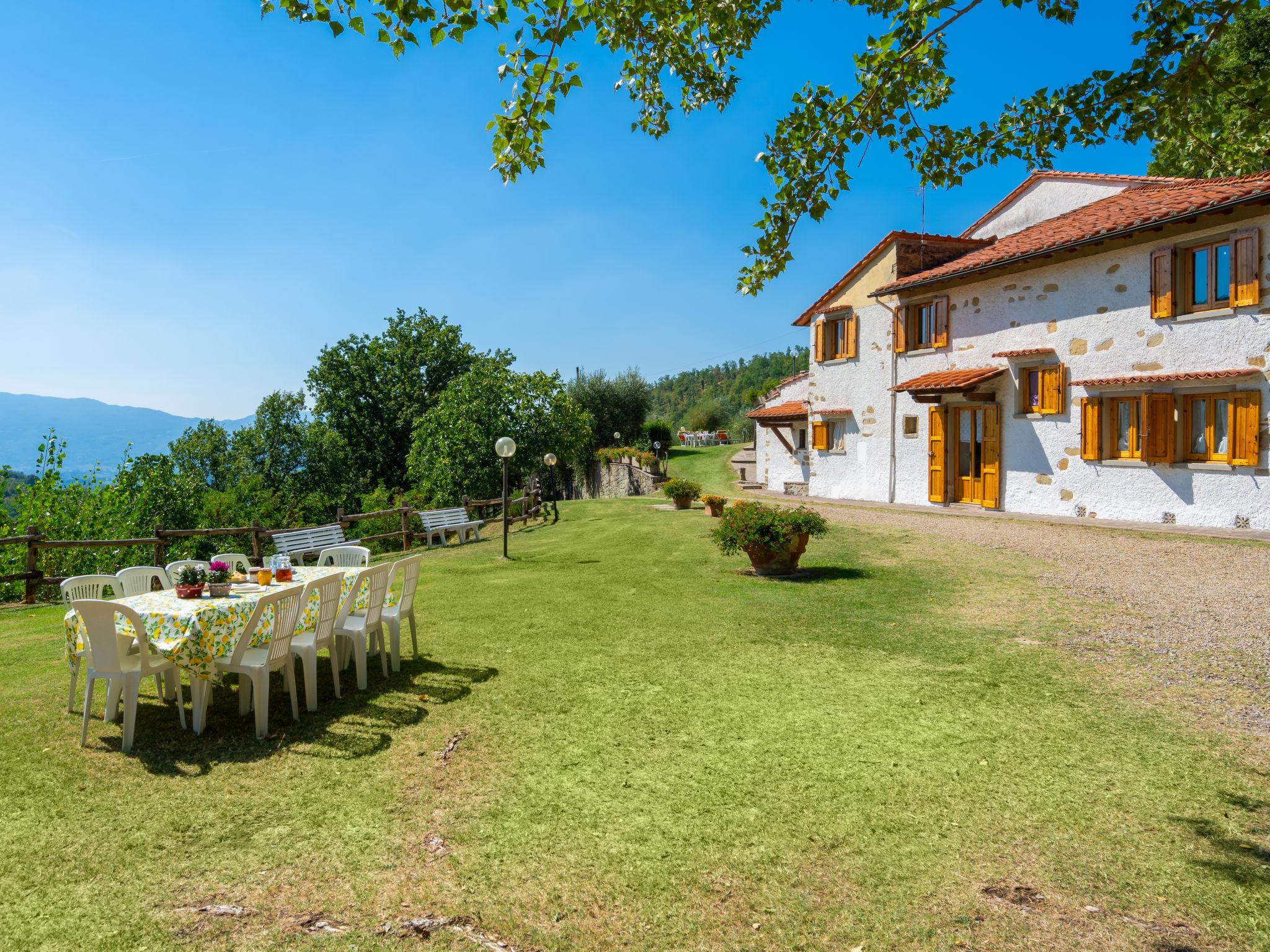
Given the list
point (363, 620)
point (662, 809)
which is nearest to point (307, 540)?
point (363, 620)

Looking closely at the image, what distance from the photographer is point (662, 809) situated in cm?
375

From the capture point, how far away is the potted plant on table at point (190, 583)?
5.27 meters

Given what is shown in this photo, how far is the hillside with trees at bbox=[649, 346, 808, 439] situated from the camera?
2208 inches

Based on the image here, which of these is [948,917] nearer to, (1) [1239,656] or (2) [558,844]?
(2) [558,844]

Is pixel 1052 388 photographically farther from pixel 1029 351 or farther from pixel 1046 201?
pixel 1046 201

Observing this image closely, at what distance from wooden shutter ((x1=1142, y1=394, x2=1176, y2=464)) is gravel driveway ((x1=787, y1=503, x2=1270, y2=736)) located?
1863 millimetres

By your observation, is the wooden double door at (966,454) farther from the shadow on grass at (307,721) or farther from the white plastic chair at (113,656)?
the white plastic chair at (113,656)

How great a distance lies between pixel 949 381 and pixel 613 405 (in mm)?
27995

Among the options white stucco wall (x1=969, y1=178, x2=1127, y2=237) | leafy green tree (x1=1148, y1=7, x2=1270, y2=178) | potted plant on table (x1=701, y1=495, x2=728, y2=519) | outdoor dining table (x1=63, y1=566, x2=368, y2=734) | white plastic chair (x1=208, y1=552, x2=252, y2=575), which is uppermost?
white stucco wall (x1=969, y1=178, x2=1127, y2=237)

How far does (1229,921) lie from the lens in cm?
275

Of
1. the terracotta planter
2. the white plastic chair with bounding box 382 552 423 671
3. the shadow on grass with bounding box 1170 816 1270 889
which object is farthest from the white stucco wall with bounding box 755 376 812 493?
the shadow on grass with bounding box 1170 816 1270 889

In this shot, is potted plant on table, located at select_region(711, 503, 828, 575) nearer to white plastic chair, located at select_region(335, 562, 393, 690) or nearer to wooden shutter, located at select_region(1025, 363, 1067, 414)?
white plastic chair, located at select_region(335, 562, 393, 690)

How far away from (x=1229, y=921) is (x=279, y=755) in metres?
4.97

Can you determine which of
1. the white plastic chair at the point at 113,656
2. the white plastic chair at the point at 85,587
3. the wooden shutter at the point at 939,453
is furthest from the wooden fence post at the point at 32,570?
the wooden shutter at the point at 939,453
